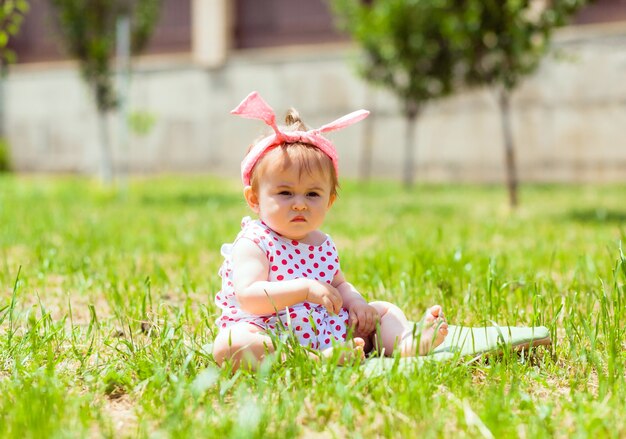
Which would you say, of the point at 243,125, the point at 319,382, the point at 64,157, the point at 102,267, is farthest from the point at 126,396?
the point at 64,157

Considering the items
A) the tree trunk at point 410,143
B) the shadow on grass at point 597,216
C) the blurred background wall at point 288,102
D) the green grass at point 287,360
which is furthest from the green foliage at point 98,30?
the shadow on grass at point 597,216

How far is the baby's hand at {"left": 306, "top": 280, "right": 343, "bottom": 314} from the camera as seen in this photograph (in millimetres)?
2578

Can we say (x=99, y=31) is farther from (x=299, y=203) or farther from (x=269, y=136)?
(x=299, y=203)

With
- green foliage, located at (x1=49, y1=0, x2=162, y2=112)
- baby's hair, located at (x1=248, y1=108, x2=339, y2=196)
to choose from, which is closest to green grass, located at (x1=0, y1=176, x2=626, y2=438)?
baby's hair, located at (x1=248, y1=108, x2=339, y2=196)

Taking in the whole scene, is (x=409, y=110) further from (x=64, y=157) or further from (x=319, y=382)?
(x=319, y=382)

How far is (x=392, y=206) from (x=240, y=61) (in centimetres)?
859

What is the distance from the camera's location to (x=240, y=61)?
55.6 ft

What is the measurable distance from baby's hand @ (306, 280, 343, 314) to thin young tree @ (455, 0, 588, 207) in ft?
20.7

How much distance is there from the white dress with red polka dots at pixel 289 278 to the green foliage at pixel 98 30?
8.86 metres

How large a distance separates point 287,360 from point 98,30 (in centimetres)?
965

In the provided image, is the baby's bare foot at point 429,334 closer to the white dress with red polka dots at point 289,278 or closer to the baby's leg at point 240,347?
the white dress with red polka dots at point 289,278

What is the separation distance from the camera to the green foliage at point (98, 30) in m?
10.9

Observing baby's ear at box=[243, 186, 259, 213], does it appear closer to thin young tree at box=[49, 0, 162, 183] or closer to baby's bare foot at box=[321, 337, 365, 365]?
baby's bare foot at box=[321, 337, 365, 365]

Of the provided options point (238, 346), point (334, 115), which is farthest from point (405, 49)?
point (238, 346)
